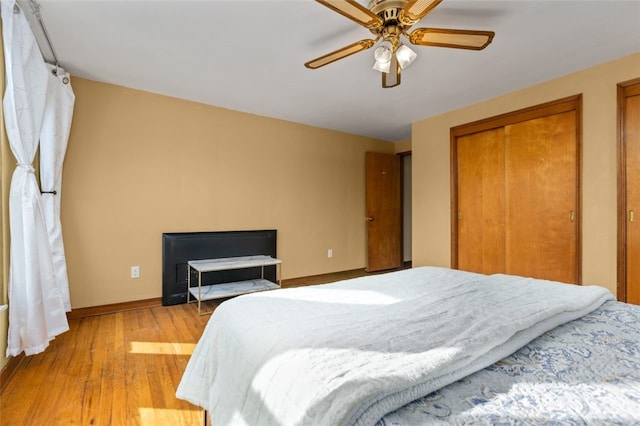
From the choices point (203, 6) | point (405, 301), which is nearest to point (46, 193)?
point (203, 6)

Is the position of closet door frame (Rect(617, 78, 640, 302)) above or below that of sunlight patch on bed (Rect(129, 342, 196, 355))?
above

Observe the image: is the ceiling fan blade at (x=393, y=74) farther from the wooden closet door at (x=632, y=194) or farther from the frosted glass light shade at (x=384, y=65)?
the wooden closet door at (x=632, y=194)

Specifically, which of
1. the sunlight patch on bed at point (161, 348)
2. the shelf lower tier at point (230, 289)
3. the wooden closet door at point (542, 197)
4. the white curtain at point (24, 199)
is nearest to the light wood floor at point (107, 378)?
the sunlight patch on bed at point (161, 348)

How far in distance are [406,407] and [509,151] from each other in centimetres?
346

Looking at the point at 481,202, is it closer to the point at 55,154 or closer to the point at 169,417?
the point at 169,417

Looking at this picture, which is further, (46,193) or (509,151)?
(509,151)

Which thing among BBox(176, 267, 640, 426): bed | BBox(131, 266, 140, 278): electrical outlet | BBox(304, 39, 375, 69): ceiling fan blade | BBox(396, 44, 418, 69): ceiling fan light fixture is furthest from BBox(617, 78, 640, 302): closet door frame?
BBox(131, 266, 140, 278): electrical outlet

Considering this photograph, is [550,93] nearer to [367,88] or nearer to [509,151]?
[509,151]

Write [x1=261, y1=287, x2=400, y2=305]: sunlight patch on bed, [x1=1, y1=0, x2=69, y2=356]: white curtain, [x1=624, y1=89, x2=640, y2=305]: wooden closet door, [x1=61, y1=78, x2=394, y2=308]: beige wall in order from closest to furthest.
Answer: [x1=261, y1=287, x2=400, y2=305]: sunlight patch on bed
[x1=1, y1=0, x2=69, y2=356]: white curtain
[x1=624, y1=89, x2=640, y2=305]: wooden closet door
[x1=61, y1=78, x2=394, y2=308]: beige wall

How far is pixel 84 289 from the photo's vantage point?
9.48 feet

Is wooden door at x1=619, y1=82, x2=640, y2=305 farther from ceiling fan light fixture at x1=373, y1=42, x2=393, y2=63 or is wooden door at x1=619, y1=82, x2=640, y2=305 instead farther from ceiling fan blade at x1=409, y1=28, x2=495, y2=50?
ceiling fan light fixture at x1=373, y1=42, x2=393, y2=63

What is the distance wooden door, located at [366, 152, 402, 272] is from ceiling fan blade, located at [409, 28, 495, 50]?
307cm

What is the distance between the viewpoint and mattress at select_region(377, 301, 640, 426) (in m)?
0.60

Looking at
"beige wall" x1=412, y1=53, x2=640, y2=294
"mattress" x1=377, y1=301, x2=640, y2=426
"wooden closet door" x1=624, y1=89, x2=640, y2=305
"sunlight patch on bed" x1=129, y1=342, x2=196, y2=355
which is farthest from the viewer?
"beige wall" x1=412, y1=53, x2=640, y2=294
